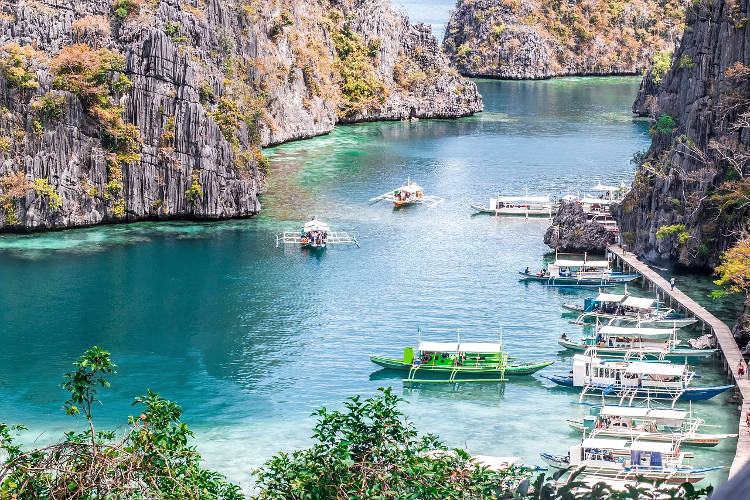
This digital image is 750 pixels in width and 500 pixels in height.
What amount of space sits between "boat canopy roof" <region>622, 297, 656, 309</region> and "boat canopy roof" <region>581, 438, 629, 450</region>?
2859 cm

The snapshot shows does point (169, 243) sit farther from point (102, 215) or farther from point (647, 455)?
point (647, 455)

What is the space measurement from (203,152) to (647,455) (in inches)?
2972

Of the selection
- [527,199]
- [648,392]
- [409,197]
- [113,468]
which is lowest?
[648,392]

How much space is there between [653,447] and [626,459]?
1860 mm

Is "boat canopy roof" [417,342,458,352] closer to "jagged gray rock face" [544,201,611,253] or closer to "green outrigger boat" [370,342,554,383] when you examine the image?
"green outrigger boat" [370,342,554,383]

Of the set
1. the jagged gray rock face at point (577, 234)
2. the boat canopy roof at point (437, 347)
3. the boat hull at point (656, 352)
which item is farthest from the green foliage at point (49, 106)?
the boat hull at point (656, 352)

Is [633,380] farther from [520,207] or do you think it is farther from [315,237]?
[520,207]

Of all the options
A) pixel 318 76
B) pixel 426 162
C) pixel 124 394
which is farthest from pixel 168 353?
pixel 318 76

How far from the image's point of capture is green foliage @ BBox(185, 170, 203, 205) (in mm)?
124750

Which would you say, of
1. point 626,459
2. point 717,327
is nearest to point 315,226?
point 717,327

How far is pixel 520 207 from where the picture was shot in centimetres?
13462

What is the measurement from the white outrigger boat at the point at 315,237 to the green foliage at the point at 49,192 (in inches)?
986

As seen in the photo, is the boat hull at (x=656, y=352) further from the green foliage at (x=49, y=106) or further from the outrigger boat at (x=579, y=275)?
the green foliage at (x=49, y=106)

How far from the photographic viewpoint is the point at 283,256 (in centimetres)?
11212
